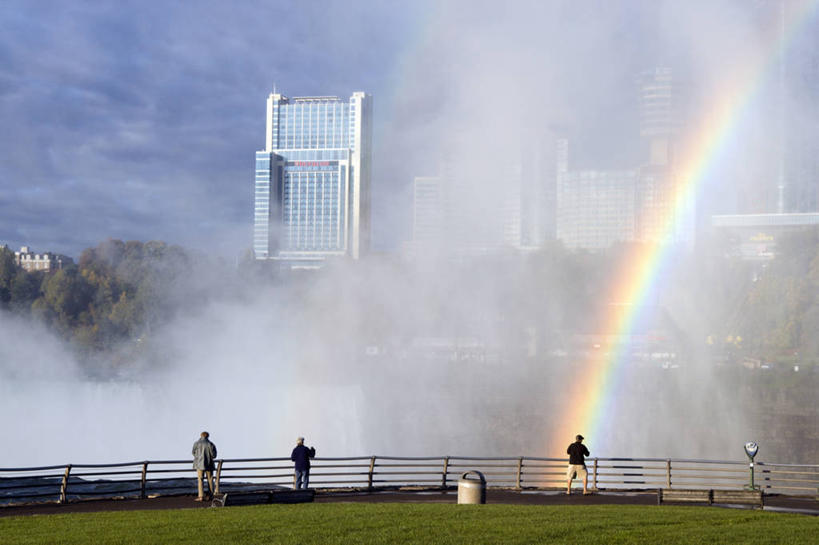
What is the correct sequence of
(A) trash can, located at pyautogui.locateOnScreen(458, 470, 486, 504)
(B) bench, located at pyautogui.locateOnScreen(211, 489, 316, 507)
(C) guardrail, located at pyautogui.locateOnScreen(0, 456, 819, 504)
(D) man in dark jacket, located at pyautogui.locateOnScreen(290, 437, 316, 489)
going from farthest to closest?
1. (D) man in dark jacket, located at pyautogui.locateOnScreen(290, 437, 316, 489)
2. (C) guardrail, located at pyautogui.locateOnScreen(0, 456, 819, 504)
3. (A) trash can, located at pyautogui.locateOnScreen(458, 470, 486, 504)
4. (B) bench, located at pyautogui.locateOnScreen(211, 489, 316, 507)

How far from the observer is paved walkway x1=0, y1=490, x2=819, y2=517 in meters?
12.8

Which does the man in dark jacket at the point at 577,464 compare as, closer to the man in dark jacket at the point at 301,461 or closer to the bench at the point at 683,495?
the bench at the point at 683,495

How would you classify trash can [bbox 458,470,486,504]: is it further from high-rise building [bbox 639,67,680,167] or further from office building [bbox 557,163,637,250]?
high-rise building [bbox 639,67,680,167]

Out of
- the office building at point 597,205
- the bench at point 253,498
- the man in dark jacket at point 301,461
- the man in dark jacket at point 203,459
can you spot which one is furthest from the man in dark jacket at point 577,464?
the office building at point 597,205

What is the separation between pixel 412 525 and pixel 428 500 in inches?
160

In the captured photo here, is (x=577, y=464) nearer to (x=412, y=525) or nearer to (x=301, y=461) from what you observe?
(x=301, y=461)

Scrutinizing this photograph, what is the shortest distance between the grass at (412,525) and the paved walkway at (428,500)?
1320 mm

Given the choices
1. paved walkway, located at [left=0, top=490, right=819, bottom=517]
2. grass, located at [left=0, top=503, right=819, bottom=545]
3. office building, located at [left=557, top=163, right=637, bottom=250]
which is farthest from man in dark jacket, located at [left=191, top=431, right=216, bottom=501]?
office building, located at [left=557, top=163, right=637, bottom=250]

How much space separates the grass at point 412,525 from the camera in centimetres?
931

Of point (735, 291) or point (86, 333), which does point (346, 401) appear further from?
point (735, 291)

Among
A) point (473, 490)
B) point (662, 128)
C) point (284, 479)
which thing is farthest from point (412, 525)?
point (662, 128)

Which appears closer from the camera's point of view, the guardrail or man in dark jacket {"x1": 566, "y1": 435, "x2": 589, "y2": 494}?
the guardrail

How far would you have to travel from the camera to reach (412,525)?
10.2 m

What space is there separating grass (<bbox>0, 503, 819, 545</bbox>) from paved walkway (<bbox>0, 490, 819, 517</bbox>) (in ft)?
4.33
